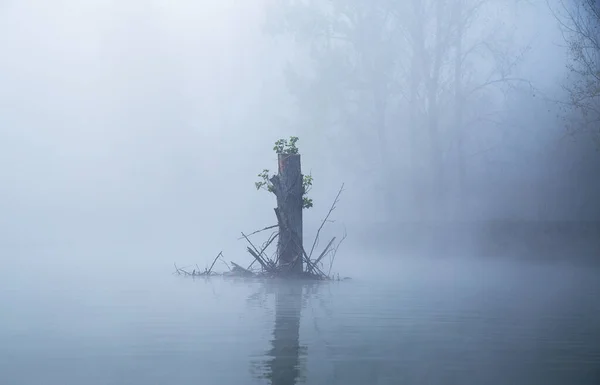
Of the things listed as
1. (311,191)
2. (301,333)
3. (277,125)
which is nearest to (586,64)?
(301,333)

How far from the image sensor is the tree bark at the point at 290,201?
13.0 m

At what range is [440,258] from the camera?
1948cm

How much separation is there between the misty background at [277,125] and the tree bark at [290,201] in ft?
14.3

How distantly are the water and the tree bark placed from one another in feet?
3.98

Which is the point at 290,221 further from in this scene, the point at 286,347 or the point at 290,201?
the point at 286,347

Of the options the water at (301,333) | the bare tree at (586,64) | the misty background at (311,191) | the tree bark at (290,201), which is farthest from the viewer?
the bare tree at (586,64)

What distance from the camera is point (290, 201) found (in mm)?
13055

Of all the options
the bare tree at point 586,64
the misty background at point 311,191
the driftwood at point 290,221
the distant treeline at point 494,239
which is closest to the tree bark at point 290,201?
the driftwood at point 290,221

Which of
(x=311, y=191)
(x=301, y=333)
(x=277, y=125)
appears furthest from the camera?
(x=277, y=125)

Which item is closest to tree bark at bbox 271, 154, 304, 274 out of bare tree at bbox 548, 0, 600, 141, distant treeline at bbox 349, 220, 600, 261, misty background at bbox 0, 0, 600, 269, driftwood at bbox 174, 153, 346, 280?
driftwood at bbox 174, 153, 346, 280

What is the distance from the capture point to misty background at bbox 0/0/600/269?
23688 millimetres

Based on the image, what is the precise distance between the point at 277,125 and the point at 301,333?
1193 inches

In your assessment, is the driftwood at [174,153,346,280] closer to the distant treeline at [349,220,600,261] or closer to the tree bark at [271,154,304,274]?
the tree bark at [271,154,304,274]

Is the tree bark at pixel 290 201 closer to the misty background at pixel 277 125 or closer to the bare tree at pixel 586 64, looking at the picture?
the misty background at pixel 277 125
